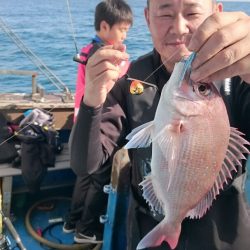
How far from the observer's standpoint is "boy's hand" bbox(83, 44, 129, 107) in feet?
5.26

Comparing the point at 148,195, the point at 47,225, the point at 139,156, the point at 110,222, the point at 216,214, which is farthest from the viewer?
the point at 47,225

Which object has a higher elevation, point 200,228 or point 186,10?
point 186,10

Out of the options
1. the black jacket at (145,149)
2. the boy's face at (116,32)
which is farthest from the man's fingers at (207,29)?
the boy's face at (116,32)

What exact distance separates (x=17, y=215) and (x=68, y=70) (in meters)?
8.25

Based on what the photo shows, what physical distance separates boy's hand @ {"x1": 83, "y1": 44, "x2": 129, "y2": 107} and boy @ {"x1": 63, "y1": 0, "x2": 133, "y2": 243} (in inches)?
76.1

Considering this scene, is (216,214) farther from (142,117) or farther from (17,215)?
(17,215)

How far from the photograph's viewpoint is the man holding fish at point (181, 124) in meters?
1.39

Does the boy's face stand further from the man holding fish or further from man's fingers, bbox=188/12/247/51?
man's fingers, bbox=188/12/247/51

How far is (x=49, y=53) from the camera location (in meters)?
14.4

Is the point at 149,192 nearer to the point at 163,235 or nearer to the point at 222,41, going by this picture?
the point at 163,235

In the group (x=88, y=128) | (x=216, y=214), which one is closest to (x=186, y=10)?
(x=88, y=128)

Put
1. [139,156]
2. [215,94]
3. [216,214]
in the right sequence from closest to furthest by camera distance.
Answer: [215,94] < [216,214] < [139,156]

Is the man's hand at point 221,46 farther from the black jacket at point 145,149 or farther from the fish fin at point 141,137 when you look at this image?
the black jacket at point 145,149

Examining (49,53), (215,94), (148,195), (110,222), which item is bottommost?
→ (49,53)
